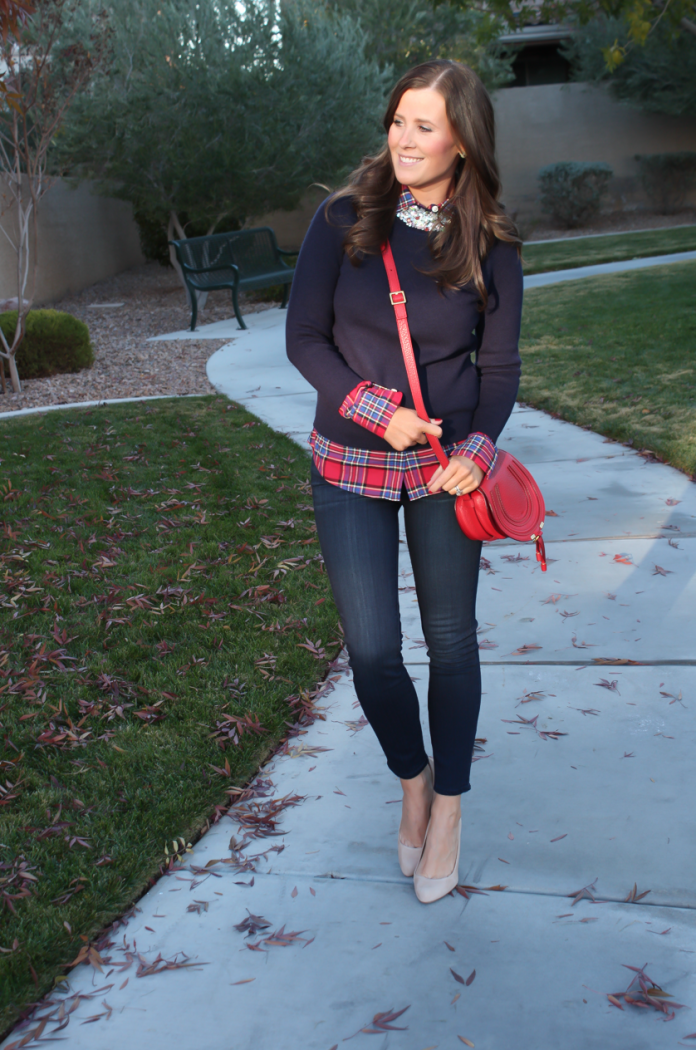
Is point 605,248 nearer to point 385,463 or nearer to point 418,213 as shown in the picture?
point 418,213

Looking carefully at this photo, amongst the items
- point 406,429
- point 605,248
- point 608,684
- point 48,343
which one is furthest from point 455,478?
point 605,248

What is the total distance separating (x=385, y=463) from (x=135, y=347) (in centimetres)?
1024

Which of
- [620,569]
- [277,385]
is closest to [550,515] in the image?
[620,569]

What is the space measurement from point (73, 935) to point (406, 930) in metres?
0.81

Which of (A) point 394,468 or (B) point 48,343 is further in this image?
(B) point 48,343

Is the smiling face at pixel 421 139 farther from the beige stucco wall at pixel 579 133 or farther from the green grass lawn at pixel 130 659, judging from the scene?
the beige stucco wall at pixel 579 133

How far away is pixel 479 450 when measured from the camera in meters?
2.05

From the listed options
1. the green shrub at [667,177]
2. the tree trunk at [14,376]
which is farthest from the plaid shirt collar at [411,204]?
the green shrub at [667,177]

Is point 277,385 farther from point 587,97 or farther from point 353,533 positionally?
point 587,97

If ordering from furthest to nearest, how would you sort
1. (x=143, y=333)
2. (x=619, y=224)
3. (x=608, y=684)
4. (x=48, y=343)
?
(x=619, y=224)
(x=143, y=333)
(x=48, y=343)
(x=608, y=684)

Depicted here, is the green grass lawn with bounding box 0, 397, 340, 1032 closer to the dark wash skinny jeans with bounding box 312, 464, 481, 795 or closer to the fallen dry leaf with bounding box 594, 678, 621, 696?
the dark wash skinny jeans with bounding box 312, 464, 481, 795

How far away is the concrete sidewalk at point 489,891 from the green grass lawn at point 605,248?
1314 cm

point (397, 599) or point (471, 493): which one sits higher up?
point (471, 493)

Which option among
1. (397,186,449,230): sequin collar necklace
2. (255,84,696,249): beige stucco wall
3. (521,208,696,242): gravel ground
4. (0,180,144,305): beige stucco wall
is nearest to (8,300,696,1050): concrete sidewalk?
(397,186,449,230): sequin collar necklace
